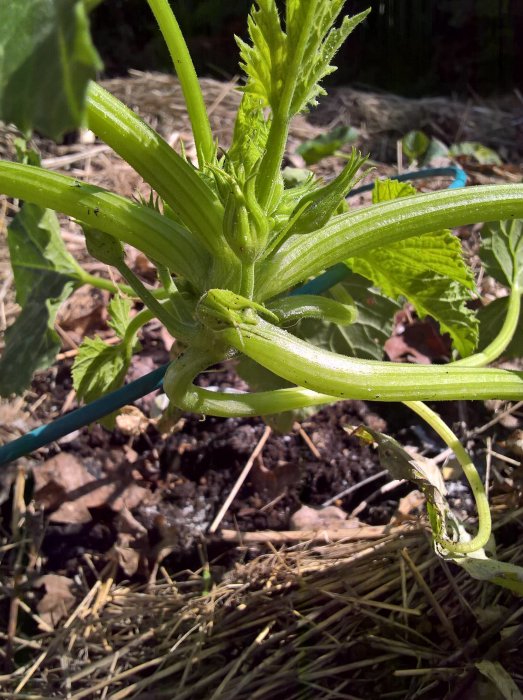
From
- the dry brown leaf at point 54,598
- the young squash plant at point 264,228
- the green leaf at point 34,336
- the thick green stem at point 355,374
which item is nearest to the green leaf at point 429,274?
the young squash plant at point 264,228

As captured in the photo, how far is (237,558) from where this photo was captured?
160cm

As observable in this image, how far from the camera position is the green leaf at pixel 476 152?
9.22 feet

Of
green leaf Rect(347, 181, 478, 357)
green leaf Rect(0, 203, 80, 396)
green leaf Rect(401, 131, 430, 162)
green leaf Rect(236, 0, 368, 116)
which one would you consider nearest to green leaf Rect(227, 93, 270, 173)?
green leaf Rect(236, 0, 368, 116)

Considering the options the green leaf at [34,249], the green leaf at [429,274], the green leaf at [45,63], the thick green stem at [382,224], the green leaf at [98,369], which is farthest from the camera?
the green leaf at [34,249]

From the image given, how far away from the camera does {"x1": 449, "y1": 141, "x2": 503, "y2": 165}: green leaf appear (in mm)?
2810

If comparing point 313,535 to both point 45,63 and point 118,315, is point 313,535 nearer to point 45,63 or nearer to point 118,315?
point 118,315

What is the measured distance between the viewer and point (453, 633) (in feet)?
4.32

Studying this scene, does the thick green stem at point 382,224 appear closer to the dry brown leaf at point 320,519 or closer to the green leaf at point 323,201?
the green leaf at point 323,201

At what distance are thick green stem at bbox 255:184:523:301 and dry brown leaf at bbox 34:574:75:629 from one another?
0.90m

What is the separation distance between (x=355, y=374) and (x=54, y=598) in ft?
3.12

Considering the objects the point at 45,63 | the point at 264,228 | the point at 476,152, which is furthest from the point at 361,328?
the point at 476,152

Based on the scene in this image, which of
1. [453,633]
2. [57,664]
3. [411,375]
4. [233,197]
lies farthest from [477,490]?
[57,664]

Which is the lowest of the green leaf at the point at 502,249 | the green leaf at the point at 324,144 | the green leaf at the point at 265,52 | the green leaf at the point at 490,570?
the green leaf at the point at 490,570

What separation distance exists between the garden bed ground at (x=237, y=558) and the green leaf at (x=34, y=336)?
12.3 inches
